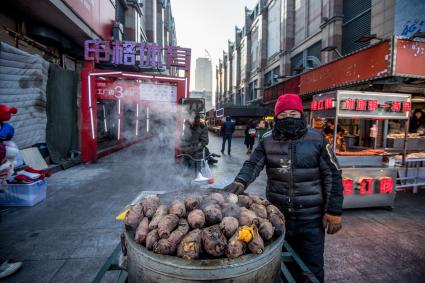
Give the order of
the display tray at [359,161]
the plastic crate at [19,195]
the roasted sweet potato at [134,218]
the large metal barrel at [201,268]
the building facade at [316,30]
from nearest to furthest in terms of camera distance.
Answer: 1. the large metal barrel at [201,268]
2. the roasted sweet potato at [134,218]
3. the plastic crate at [19,195]
4. the display tray at [359,161]
5. the building facade at [316,30]

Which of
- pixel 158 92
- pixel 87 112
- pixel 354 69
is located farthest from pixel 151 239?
pixel 354 69

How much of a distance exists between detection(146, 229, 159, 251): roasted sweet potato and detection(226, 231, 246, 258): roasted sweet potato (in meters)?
0.49

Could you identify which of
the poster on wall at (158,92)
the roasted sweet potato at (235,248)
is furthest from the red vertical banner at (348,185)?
the poster on wall at (158,92)

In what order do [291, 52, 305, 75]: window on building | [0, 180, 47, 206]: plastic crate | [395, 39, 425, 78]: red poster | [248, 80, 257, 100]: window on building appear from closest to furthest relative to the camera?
[0, 180, 47, 206]: plastic crate
[395, 39, 425, 78]: red poster
[291, 52, 305, 75]: window on building
[248, 80, 257, 100]: window on building

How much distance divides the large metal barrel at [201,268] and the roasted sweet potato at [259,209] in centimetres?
28

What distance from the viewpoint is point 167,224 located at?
1582mm

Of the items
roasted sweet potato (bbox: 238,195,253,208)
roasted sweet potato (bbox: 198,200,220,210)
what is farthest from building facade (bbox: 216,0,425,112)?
roasted sweet potato (bbox: 198,200,220,210)

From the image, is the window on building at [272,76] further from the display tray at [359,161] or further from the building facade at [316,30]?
the display tray at [359,161]

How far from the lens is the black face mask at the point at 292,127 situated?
7.42ft

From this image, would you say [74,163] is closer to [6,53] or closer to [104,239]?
[6,53]

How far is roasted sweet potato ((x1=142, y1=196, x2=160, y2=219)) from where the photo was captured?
1841mm

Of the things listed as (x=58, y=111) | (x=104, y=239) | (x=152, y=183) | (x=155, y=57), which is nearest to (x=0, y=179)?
(x=104, y=239)

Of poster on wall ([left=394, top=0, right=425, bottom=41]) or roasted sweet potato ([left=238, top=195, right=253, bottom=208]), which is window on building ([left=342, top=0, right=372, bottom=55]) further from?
roasted sweet potato ([left=238, top=195, right=253, bottom=208])

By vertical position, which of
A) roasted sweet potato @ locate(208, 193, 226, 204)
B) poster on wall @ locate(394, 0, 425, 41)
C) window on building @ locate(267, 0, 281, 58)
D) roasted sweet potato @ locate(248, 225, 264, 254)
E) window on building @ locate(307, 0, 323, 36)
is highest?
window on building @ locate(267, 0, 281, 58)
